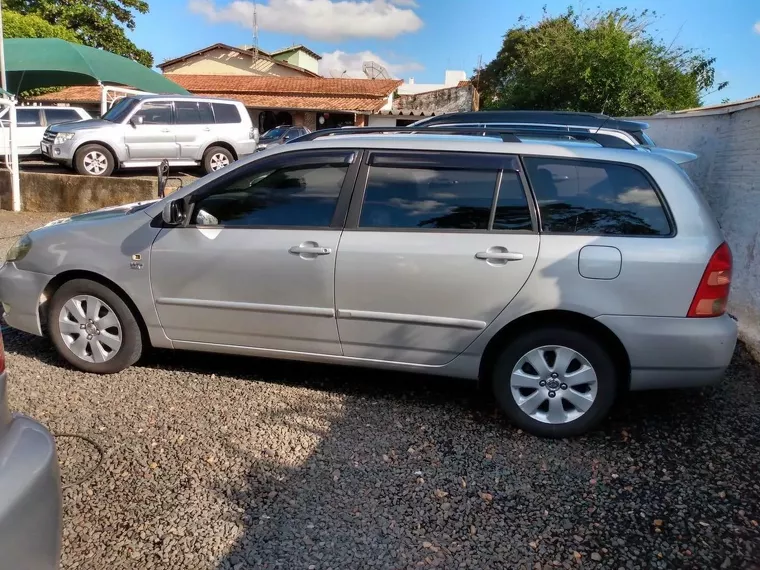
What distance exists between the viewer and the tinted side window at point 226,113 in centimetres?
1284

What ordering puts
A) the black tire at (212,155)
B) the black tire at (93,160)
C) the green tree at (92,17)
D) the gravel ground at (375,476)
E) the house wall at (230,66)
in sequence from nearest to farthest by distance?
1. the gravel ground at (375,476)
2. the black tire at (93,160)
3. the black tire at (212,155)
4. the green tree at (92,17)
5. the house wall at (230,66)

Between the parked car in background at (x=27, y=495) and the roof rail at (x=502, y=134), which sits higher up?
the roof rail at (x=502, y=134)

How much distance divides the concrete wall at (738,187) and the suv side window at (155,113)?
9568 mm

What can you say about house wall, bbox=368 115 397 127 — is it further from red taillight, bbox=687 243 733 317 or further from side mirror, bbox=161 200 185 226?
red taillight, bbox=687 243 733 317

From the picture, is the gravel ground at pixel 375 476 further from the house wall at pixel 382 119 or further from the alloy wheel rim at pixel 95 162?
the house wall at pixel 382 119

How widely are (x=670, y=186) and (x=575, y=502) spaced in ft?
5.86

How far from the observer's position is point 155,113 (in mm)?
12203

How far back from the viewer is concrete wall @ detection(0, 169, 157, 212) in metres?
10.8

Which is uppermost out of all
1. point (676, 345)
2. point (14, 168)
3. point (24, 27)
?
point (24, 27)

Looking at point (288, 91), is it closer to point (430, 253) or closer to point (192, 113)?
point (192, 113)

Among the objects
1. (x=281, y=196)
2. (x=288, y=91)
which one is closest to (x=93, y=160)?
(x=281, y=196)

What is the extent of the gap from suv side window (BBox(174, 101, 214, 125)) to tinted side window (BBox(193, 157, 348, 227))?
9.31 metres

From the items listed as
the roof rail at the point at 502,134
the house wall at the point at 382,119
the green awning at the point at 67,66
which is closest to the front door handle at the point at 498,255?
the roof rail at the point at 502,134

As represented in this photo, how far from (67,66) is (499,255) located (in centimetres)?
1697
